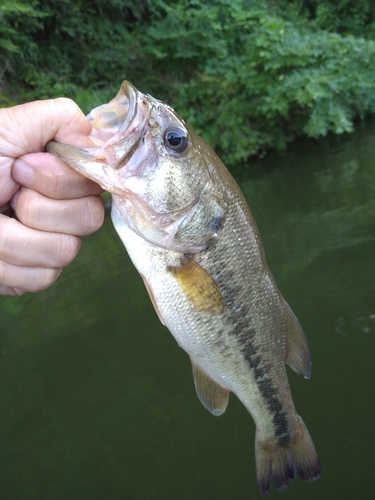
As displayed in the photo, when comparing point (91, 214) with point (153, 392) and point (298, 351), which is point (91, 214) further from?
point (153, 392)

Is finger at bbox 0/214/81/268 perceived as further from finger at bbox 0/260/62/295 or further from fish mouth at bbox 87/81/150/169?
fish mouth at bbox 87/81/150/169

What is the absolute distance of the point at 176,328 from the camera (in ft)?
5.61

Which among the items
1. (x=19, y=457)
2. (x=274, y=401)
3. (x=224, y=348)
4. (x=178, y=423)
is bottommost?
(x=19, y=457)

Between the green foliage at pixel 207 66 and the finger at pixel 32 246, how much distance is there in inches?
342

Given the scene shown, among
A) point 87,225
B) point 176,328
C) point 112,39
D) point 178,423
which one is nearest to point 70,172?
point 87,225

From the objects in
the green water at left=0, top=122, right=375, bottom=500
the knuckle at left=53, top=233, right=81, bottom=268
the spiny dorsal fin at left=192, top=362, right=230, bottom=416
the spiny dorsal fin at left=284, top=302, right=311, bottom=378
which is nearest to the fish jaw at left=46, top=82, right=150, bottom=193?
the knuckle at left=53, top=233, right=81, bottom=268

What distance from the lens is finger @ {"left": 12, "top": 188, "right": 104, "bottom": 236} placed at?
4.56ft

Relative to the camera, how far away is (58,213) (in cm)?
142

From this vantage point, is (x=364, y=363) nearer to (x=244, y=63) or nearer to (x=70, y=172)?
(x=70, y=172)

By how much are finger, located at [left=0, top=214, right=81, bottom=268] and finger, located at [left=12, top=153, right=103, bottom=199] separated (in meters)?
0.14

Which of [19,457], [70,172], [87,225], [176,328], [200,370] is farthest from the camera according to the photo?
[19,457]

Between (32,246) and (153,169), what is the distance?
0.51 metres

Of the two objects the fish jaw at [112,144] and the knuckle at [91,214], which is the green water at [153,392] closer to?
the knuckle at [91,214]

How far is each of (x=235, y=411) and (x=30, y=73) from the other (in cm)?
948
